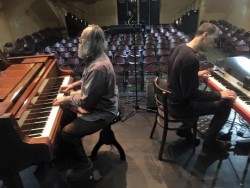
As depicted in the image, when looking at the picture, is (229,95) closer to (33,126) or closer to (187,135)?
(187,135)

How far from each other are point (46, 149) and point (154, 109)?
2.62 m

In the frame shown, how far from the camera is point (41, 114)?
2047 millimetres

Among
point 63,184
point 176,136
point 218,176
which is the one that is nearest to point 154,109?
point 176,136

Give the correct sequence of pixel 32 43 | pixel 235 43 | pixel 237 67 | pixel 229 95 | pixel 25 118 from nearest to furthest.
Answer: pixel 25 118 → pixel 229 95 → pixel 237 67 → pixel 235 43 → pixel 32 43

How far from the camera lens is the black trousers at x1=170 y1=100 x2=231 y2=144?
2.52m

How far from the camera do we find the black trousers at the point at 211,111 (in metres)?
2.52

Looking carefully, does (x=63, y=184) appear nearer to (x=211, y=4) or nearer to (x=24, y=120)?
(x=24, y=120)

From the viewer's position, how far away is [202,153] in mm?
2957

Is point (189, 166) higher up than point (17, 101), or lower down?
lower down

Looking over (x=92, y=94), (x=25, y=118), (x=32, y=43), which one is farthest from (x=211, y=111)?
(x=32, y=43)

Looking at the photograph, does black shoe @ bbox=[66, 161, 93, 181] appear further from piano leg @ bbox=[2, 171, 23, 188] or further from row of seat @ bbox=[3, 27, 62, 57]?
row of seat @ bbox=[3, 27, 62, 57]

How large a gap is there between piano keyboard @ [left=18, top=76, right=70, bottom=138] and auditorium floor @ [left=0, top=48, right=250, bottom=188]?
0.95 metres

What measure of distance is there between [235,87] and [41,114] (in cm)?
205

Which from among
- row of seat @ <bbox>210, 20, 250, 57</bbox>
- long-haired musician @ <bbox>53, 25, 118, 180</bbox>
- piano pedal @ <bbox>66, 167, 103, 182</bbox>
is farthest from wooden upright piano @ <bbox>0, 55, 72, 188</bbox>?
row of seat @ <bbox>210, 20, 250, 57</bbox>
